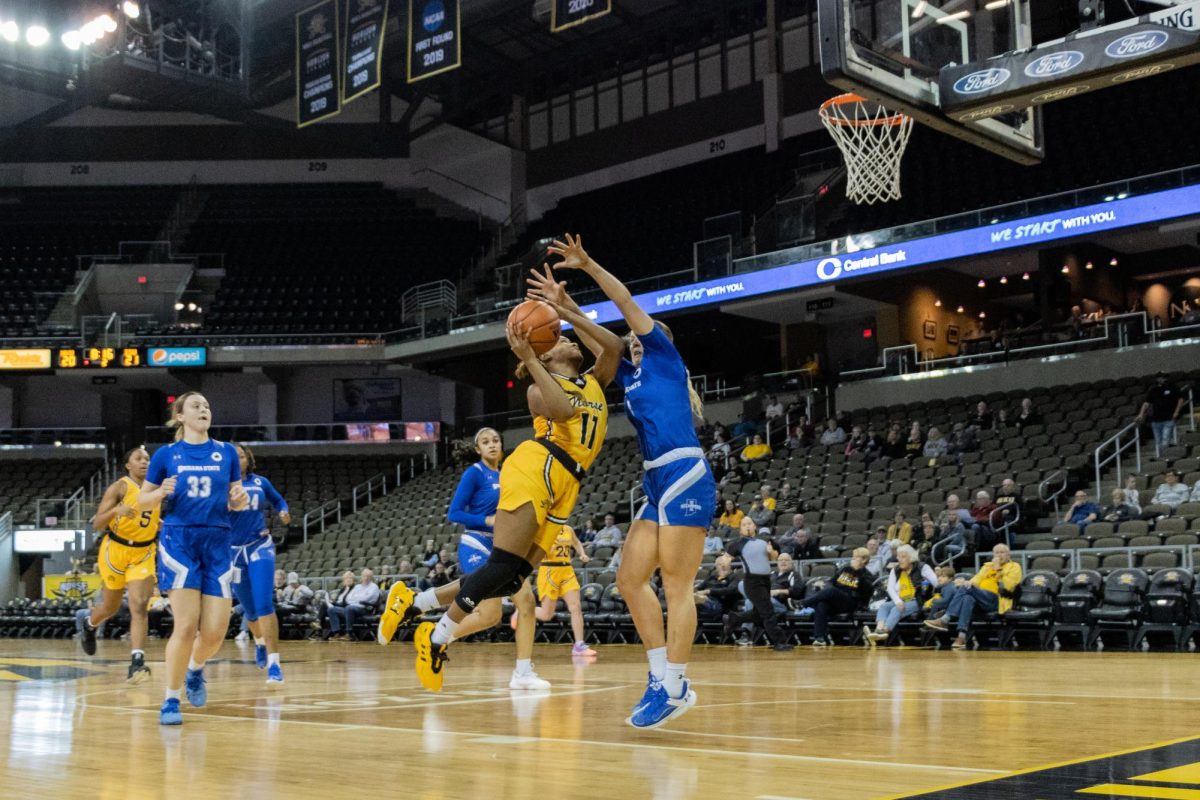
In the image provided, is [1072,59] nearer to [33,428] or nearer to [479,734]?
[479,734]

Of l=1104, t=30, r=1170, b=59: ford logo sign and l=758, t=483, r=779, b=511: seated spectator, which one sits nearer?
l=1104, t=30, r=1170, b=59: ford logo sign

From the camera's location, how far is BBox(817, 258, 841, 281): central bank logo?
988 inches

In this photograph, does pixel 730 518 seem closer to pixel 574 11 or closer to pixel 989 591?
pixel 989 591

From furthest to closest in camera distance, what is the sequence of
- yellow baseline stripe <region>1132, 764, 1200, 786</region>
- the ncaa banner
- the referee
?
the referee < the ncaa banner < yellow baseline stripe <region>1132, 764, 1200, 786</region>

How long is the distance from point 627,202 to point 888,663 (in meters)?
25.0

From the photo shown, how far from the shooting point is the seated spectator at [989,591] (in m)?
13.7

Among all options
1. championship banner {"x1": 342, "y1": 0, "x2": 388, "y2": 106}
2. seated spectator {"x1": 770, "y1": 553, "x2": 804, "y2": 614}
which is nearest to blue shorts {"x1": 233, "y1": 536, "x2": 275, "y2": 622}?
seated spectator {"x1": 770, "y1": 553, "x2": 804, "y2": 614}

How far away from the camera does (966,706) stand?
22.4ft

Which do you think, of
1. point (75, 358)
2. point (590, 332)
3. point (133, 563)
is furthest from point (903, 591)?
point (75, 358)

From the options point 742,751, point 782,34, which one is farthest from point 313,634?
point 782,34

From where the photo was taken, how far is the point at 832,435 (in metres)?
24.1

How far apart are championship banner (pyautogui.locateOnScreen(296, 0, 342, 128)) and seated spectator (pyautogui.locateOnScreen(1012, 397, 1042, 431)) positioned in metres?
15.0

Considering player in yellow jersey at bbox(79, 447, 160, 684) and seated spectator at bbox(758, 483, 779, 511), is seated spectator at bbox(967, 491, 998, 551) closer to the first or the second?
seated spectator at bbox(758, 483, 779, 511)

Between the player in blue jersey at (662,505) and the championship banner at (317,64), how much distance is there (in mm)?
22507
